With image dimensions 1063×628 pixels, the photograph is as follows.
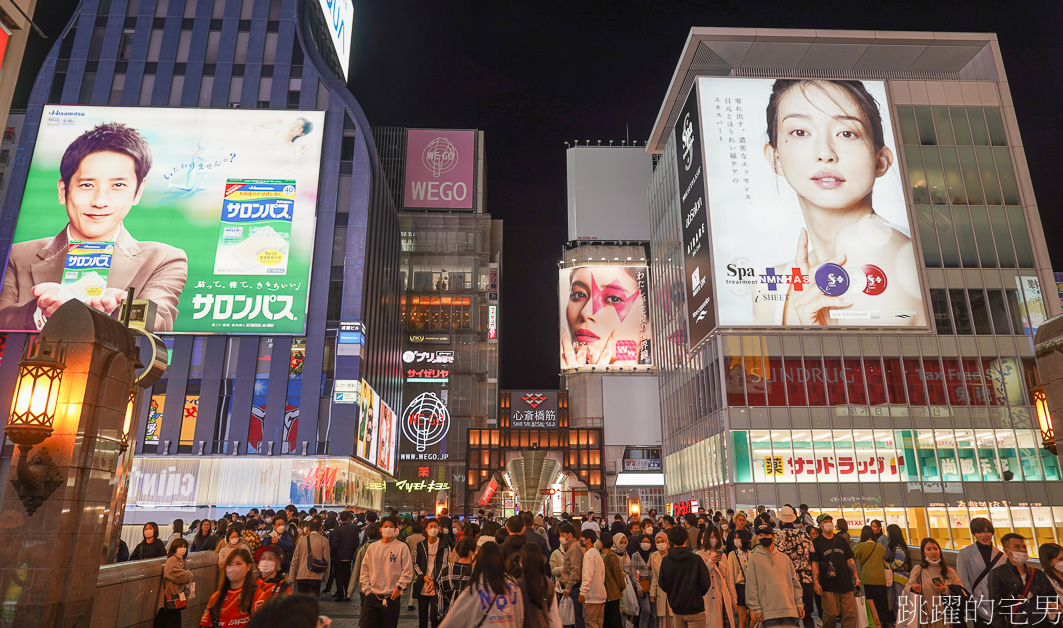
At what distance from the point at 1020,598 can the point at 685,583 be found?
3.31 metres

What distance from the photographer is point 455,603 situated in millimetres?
5133

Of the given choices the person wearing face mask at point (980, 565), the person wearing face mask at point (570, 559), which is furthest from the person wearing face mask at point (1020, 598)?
the person wearing face mask at point (570, 559)

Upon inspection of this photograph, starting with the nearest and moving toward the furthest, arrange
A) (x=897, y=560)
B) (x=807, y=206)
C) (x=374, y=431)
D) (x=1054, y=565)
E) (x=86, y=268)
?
(x=1054, y=565) < (x=897, y=560) < (x=807, y=206) < (x=86, y=268) < (x=374, y=431)

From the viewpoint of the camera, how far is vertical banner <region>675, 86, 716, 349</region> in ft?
129

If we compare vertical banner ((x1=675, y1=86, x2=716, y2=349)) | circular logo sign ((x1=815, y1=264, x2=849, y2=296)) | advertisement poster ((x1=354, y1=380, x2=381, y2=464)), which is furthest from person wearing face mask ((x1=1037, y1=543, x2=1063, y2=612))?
advertisement poster ((x1=354, y1=380, x2=381, y2=464))

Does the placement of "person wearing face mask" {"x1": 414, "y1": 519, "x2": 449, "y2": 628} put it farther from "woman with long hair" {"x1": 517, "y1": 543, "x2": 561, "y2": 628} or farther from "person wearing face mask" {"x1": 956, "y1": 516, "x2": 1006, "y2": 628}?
"person wearing face mask" {"x1": 956, "y1": 516, "x2": 1006, "y2": 628}

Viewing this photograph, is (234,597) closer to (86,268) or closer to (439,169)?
(86,268)

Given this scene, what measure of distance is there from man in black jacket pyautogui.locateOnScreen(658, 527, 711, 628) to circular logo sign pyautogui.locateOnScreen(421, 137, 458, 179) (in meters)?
70.3

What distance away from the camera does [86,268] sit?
4050 cm

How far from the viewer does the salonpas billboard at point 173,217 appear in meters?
40.0

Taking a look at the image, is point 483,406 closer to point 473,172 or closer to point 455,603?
point 473,172

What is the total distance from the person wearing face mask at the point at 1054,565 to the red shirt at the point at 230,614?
7.82m

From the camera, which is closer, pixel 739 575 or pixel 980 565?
pixel 980 565

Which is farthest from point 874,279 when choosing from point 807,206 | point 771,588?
Result: point 771,588
